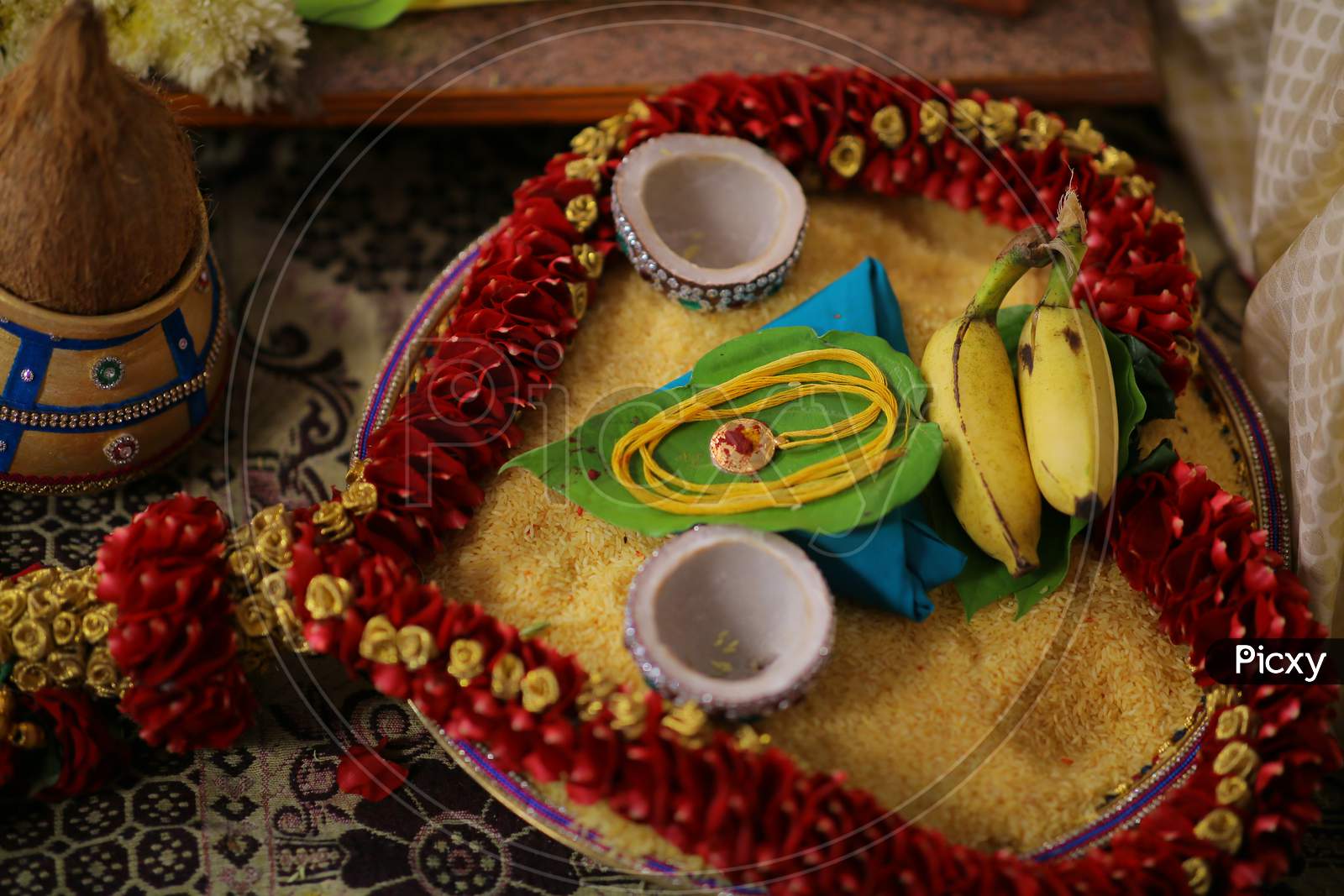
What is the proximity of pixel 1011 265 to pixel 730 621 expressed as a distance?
42 cm

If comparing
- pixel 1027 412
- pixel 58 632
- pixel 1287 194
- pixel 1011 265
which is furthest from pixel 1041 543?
pixel 58 632

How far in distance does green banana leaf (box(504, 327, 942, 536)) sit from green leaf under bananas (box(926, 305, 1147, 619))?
74 mm

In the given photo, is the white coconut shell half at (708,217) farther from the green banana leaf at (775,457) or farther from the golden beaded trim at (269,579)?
the golden beaded trim at (269,579)

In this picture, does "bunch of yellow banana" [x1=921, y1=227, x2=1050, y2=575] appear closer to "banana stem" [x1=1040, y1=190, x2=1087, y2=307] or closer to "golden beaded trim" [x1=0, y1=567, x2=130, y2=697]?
"banana stem" [x1=1040, y1=190, x2=1087, y2=307]

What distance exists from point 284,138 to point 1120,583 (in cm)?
127

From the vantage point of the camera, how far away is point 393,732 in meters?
1.14

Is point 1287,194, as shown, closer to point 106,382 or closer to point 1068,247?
point 1068,247

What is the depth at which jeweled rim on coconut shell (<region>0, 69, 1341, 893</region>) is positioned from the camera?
885 millimetres

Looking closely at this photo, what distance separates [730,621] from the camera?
991 mm

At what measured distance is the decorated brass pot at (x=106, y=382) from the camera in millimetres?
1053

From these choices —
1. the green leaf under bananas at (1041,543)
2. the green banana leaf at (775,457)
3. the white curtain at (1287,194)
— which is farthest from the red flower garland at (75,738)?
the white curtain at (1287,194)

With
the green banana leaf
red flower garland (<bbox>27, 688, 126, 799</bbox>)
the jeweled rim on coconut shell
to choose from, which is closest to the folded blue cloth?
the green banana leaf

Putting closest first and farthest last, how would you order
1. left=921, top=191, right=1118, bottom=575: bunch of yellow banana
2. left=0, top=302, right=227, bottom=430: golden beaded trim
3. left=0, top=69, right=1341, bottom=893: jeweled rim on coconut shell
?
left=0, top=69, right=1341, bottom=893: jeweled rim on coconut shell, left=921, top=191, right=1118, bottom=575: bunch of yellow banana, left=0, top=302, right=227, bottom=430: golden beaded trim

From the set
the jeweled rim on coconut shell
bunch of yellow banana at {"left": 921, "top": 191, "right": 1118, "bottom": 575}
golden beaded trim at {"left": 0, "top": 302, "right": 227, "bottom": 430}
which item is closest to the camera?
the jeweled rim on coconut shell
